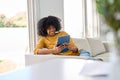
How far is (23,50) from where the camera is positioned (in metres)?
4.66

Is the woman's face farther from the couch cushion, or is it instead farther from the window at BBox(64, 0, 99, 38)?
the window at BBox(64, 0, 99, 38)

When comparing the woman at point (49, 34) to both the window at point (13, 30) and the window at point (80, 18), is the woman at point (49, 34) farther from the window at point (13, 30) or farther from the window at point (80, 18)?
the window at point (80, 18)

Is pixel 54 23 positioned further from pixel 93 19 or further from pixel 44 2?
pixel 93 19

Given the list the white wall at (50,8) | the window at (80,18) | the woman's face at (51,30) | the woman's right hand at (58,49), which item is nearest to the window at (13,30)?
the white wall at (50,8)

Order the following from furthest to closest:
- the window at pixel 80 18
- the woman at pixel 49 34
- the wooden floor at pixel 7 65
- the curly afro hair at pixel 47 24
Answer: the window at pixel 80 18
the wooden floor at pixel 7 65
the curly afro hair at pixel 47 24
the woman at pixel 49 34

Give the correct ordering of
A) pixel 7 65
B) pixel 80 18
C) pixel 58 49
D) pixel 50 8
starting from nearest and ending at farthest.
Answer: pixel 58 49, pixel 7 65, pixel 50 8, pixel 80 18

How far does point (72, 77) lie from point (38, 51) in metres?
1.97

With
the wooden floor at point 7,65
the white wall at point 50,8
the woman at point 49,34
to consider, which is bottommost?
the wooden floor at point 7,65

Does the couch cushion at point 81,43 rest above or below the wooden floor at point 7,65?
above

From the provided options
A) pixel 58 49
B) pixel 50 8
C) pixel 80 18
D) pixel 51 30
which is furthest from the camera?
pixel 80 18

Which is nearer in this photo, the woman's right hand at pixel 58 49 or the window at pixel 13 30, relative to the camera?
the woman's right hand at pixel 58 49

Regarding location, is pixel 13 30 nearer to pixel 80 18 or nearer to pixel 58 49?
pixel 58 49

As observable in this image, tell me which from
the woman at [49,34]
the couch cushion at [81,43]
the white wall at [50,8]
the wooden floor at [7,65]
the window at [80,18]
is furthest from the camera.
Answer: the window at [80,18]

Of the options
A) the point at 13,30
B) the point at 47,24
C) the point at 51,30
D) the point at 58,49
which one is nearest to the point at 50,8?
the point at 13,30
